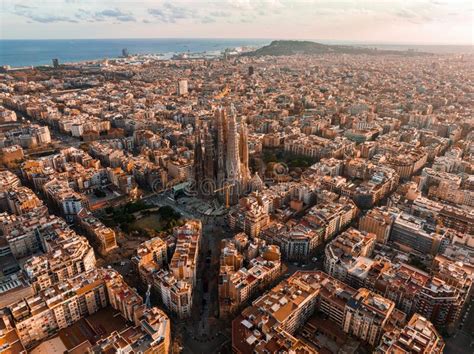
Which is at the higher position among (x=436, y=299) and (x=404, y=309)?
(x=436, y=299)

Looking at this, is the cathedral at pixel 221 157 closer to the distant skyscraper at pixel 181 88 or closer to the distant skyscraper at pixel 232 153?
the distant skyscraper at pixel 232 153

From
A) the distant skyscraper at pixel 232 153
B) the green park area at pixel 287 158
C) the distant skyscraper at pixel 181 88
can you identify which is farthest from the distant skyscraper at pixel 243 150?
the distant skyscraper at pixel 181 88

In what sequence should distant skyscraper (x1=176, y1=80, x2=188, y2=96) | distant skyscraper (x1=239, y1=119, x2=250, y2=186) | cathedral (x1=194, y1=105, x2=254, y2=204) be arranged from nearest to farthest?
cathedral (x1=194, y1=105, x2=254, y2=204) < distant skyscraper (x1=239, y1=119, x2=250, y2=186) < distant skyscraper (x1=176, y1=80, x2=188, y2=96)

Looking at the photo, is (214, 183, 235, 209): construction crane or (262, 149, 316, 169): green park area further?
(262, 149, 316, 169): green park area

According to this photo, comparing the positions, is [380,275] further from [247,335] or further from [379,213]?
[247,335]

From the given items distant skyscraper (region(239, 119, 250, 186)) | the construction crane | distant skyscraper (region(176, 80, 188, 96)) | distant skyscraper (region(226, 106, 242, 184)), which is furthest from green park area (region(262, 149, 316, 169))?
distant skyscraper (region(176, 80, 188, 96))

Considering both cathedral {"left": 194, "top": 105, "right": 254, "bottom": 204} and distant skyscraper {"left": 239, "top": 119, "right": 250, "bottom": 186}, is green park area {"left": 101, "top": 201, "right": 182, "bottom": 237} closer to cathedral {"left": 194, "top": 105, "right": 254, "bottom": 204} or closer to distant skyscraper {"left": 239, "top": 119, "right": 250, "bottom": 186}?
cathedral {"left": 194, "top": 105, "right": 254, "bottom": 204}

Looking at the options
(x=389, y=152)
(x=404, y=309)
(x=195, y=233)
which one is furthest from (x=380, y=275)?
(x=389, y=152)

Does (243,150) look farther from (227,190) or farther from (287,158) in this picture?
(287,158)
